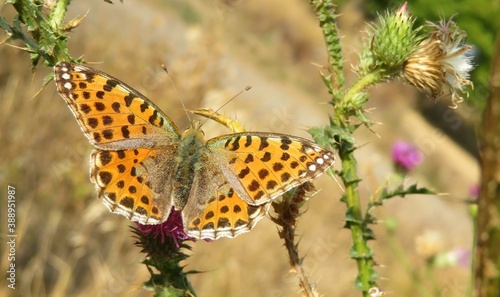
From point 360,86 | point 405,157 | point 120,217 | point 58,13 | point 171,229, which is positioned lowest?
point 120,217

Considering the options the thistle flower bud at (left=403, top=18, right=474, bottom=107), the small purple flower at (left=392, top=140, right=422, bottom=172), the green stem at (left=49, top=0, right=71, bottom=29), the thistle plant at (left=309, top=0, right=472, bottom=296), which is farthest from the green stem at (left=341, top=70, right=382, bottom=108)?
the small purple flower at (left=392, top=140, right=422, bottom=172)

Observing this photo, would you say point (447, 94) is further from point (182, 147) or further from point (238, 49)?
point (238, 49)

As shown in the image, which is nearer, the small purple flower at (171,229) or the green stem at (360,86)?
the green stem at (360,86)

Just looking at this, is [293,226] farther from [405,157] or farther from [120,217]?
[120,217]

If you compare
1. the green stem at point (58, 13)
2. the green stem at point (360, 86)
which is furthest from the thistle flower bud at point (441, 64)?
the green stem at point (58, 13)

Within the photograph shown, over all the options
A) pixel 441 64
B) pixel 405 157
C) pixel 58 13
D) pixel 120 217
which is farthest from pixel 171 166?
pixel 120 217

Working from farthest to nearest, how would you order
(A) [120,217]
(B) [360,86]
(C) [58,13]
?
(A) [120,217] → (B) [360,86] → (C) [58,13]

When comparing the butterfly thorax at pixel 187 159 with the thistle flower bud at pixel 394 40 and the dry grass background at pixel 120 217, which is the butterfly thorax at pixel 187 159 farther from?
the thistle flower bud at pixel 394 40

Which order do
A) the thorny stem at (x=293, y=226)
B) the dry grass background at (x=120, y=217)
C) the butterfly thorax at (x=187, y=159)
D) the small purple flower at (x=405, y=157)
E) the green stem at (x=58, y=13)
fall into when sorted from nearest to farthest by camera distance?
the thorny stem at (x=293, y=226)
the green stem at (x=58, y=13)
the butterfly thorax at (x=187, y=159)
the dry grass background at (x=120, y=217)
the small purple flower at (x=405, y=157)
